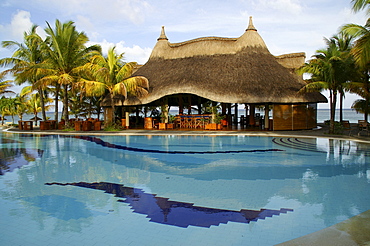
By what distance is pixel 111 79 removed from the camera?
17.7 metres

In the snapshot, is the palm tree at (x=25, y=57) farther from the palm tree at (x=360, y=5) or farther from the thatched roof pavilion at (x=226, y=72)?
the palm tree at (x=360, y=5)

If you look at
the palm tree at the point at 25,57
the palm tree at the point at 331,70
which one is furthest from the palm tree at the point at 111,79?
the palm tree at the point at 331,70

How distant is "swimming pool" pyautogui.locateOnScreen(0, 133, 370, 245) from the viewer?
148 inches

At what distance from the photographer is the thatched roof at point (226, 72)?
16297 millimetres

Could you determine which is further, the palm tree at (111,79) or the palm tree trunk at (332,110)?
the palm tree at (111,79)

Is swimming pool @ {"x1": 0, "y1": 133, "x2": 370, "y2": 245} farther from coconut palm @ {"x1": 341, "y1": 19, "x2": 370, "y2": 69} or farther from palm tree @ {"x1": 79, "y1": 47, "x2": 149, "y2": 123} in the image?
palm tree @ {"x1": 79, "y1": 47, "x2": 149, "y2": 123}

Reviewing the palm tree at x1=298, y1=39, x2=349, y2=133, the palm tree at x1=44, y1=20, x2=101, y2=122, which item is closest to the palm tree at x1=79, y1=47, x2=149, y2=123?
the palm tree at x1=44, y1=20, x2=101, y2=122

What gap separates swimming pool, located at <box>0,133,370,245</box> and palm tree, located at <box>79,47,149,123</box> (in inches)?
308

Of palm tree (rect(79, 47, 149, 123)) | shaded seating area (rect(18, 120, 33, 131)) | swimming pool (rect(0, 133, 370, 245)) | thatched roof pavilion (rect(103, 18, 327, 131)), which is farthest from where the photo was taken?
shaded seating area (rect(18, 120, 33, 131))

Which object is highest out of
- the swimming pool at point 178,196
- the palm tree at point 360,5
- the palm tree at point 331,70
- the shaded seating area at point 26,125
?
the palm tree at point 360,5

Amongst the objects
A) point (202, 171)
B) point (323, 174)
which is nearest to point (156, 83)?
point (202, 171)

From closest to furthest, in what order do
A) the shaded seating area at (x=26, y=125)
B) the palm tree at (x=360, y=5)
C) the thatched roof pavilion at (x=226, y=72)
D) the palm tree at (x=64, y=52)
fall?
the palm tree at (x=360, y=5)
the thatched roof pavilion at (x=226, y=72)
the palm tree at (x=64, y=52)
the shaded seating area at (x=26, y=125)

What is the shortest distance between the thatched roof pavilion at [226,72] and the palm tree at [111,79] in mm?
857

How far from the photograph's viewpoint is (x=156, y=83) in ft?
60.8
